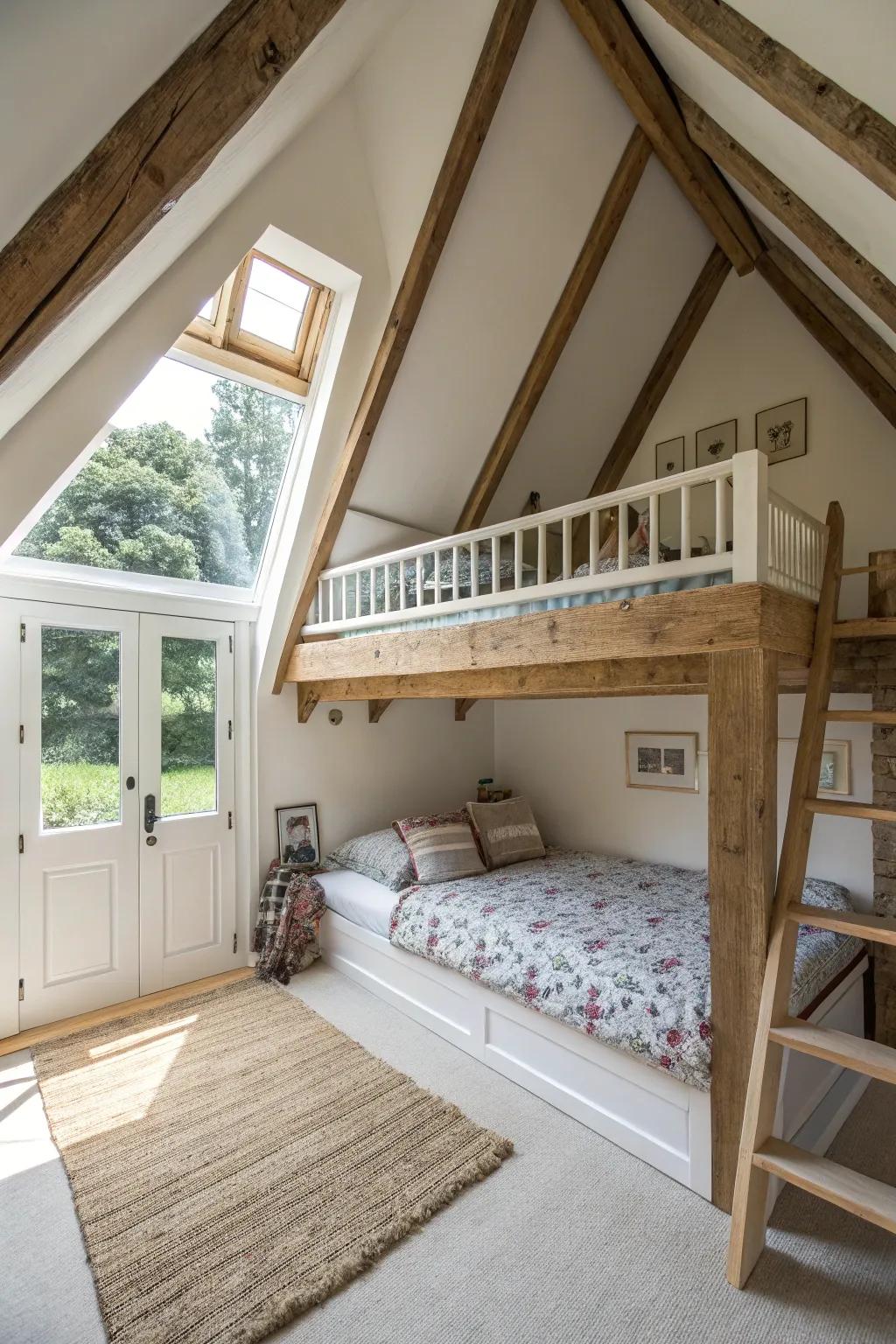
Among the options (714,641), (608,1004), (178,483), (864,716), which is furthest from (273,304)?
(608,1004)

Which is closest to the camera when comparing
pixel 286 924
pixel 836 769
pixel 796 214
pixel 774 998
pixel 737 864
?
pixel 774 998

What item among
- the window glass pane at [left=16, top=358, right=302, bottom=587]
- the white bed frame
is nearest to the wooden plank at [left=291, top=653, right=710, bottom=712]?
the window glass pane at [left=16, top=358, right=302, bottom=587]

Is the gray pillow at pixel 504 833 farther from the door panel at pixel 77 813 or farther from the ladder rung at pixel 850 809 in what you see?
the ladder rung at pixel 850 809

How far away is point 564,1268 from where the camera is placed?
176 cm

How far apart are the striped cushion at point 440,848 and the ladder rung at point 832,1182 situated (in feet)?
6.72

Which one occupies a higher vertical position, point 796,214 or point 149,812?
point 796,214

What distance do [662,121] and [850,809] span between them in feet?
9.70

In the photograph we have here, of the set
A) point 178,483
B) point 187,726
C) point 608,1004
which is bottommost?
point 608,1004

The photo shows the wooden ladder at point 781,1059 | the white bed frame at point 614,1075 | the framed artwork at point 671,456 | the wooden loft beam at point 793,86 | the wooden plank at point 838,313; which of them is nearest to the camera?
the wooden loft beam at point 793,86

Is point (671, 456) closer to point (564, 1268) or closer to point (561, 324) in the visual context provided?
point (561, 324)

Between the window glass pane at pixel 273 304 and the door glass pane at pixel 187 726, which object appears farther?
the door glass pane at pixel 187 726

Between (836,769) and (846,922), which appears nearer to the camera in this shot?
(846,922)

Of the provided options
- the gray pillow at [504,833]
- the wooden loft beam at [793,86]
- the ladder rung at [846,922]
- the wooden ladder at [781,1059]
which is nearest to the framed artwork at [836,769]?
the wooden ladder at [781,1059]

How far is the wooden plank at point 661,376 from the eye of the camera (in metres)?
3.76
